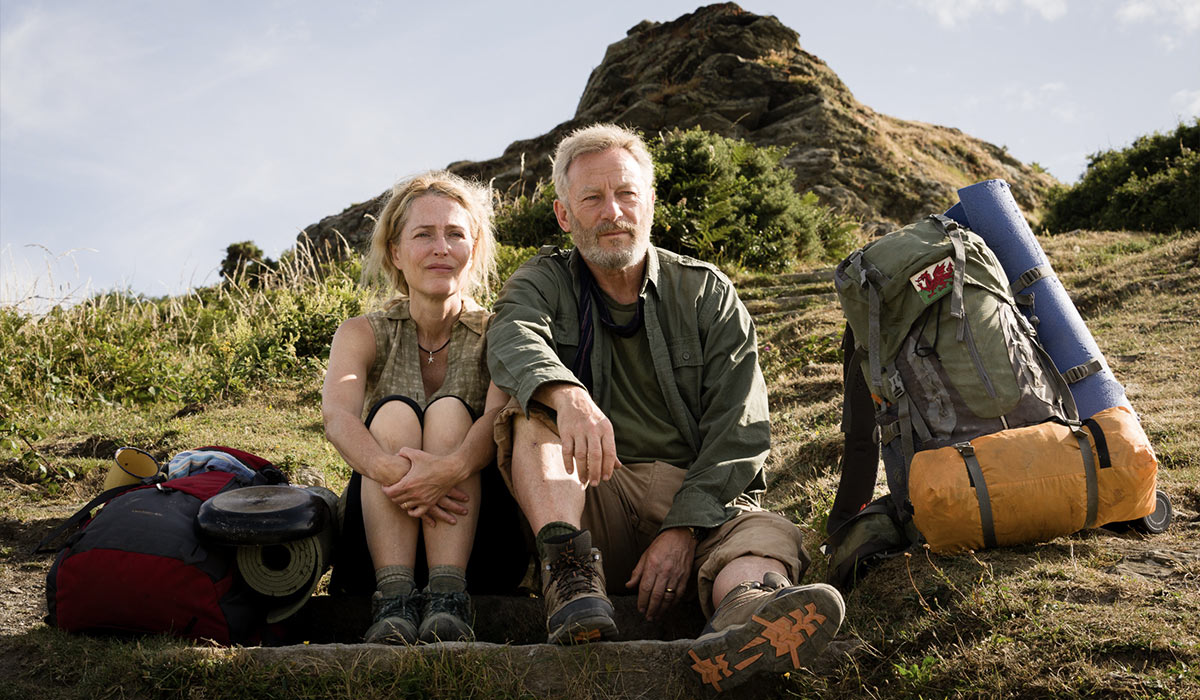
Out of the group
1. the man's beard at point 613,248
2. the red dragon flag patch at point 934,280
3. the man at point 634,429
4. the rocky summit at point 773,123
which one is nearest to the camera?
the man at point 634,429

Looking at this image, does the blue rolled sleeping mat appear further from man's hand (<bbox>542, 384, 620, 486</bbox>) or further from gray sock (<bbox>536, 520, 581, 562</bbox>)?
gray sock (<bbox>536, 520, 581, 562</bbox>)

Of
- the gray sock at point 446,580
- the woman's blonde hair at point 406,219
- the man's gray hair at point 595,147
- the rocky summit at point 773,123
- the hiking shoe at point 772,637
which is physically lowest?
the hiking shoe at point 772,637

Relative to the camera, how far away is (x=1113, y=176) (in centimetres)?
1628

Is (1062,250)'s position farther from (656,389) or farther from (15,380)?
(15,380)

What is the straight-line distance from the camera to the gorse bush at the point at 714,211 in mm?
10609

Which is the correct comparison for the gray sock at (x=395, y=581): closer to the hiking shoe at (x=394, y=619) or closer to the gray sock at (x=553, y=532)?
the hiking shoe at (x=394, y=619)

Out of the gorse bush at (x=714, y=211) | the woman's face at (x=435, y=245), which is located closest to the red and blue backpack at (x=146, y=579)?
the woman's face at (x=435, y=245)

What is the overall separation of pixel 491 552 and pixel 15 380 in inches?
234

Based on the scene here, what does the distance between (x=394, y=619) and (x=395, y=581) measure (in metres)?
0.19

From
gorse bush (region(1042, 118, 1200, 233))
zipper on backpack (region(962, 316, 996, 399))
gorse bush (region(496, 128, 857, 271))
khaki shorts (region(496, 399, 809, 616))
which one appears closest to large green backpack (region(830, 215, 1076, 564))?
zipper on backpack (region(962, 316, 996, 399))

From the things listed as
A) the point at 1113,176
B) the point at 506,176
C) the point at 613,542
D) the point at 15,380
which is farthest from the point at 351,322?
the point at 506,176

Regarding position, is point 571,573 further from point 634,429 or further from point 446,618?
point 634,429

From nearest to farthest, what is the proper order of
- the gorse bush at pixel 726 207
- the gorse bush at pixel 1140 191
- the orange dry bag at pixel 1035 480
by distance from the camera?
1. the orange dry bag at pixel 1035 480
2. the gorse bush at pixel 726 207
3. the gorse bush at pixel 1140 191

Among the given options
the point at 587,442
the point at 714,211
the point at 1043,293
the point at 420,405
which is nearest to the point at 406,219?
the point at 420,405
